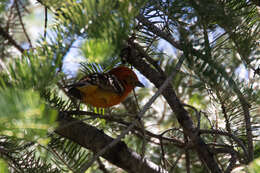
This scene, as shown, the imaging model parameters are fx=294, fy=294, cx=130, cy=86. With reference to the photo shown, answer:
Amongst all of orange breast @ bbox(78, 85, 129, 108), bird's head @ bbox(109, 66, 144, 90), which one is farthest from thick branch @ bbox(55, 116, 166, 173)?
bird's head @ bbox(109, 66, 144, 90)

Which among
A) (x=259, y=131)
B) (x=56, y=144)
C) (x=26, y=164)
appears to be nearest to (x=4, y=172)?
Answer: (x=26, y=164)

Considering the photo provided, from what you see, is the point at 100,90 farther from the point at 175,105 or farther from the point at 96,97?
the point at 175,105

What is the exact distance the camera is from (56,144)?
151cm

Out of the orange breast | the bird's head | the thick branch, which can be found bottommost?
the thick branch

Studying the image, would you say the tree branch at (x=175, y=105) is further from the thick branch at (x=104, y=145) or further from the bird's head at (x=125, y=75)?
the bird's head at (x=125, y=75)

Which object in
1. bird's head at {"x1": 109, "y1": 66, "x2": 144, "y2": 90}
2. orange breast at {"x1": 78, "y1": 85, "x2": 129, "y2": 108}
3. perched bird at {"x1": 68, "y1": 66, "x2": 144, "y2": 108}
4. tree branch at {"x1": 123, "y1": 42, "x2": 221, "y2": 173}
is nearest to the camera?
tree branch at {"x1": 123, "y1": 42, "x2": 221, "y2": 173}

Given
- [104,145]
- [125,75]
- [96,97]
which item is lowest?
[104,145]

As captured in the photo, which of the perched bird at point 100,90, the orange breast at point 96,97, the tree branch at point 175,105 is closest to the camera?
the tree branch at point 175,105

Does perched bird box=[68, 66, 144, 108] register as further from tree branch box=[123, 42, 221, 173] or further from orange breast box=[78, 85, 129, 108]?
tree branch box=[123, 42, 221, 173]

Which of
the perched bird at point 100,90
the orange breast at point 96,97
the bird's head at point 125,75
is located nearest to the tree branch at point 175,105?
the perched bird at point 100,90

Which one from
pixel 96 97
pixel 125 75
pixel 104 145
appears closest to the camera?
pixel 104 145

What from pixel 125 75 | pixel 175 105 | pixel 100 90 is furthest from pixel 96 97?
pixel 175 105

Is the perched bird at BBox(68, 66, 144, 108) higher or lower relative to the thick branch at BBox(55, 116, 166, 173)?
higher

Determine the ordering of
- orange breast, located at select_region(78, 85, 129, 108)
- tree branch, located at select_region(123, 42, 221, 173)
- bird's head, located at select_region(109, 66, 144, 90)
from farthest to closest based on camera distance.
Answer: bird's head, located at select_region(109, 66, 144, 90)
orange breast, located at select_region(78, 85, 129, 108)
tree branch, located at select_region(123, 42, 221, 173)
